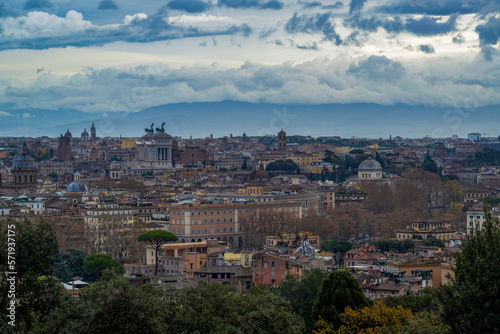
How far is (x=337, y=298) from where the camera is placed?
87.2ft

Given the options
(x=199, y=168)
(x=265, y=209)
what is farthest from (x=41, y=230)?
(x=199, y=168)

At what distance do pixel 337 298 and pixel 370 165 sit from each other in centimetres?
7595

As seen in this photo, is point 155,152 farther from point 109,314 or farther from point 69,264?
Answer: point 109,314

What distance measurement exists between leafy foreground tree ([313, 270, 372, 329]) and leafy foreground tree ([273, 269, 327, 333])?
94.8 inches

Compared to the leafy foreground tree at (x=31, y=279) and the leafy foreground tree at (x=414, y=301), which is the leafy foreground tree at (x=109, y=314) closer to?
the leafy foreground tree at (x=31, y=279)

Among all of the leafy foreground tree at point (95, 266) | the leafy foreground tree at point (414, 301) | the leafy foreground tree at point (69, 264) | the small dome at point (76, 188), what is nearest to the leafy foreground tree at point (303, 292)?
the leafy foreground tree at point (414, 301)

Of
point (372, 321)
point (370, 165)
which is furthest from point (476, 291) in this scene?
point (370, 165)

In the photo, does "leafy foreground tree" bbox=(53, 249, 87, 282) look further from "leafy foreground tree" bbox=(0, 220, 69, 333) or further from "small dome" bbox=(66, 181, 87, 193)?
"small dome" bbox=(66, 181, 87, 193)

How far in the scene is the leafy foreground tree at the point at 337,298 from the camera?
86.1ft

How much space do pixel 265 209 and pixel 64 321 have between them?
43.7 meters

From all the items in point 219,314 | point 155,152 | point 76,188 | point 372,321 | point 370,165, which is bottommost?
point 372,321

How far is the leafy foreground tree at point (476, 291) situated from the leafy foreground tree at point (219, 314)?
418 cm

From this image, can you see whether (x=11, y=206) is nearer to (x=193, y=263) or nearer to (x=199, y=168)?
(x=193, y=263)

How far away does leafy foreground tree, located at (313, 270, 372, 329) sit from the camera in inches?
1033
